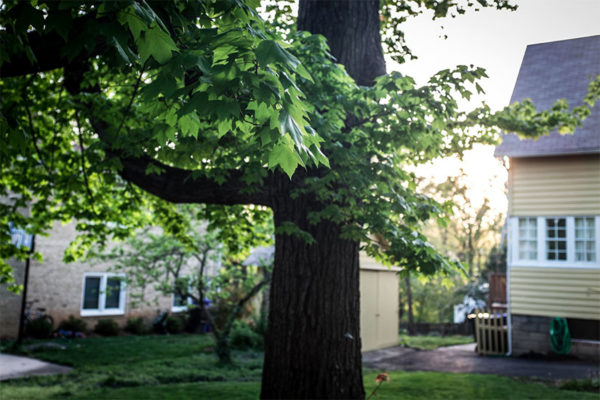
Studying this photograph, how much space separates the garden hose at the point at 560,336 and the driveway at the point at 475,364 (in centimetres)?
34

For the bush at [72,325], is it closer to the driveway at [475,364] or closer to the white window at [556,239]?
the driveway at [475,364]

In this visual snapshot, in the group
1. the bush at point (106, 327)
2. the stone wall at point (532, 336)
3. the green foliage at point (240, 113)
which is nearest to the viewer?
the green foliage at point (240, 113)

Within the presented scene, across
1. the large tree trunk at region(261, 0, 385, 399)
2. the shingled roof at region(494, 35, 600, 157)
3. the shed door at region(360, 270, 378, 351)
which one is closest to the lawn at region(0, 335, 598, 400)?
the large tree trunk at region(261, 0, 385, 399)

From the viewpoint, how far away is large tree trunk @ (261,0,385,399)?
5.64 meters

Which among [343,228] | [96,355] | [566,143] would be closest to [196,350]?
[96,355]

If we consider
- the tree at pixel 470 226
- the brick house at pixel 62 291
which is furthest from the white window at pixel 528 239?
the brick house at pixel 62 291

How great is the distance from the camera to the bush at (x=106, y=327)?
17.4 metres

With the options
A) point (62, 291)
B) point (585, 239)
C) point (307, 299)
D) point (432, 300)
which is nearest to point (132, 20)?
point (307, 299)

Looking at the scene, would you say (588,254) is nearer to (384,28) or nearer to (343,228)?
(384,28)

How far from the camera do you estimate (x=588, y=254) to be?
13.2 meters

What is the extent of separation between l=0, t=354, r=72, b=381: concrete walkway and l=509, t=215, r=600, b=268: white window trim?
12.0 metres

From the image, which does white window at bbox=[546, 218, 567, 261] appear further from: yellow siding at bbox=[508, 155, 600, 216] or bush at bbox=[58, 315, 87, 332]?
bush at bbox=[58, 315, 87, 332]

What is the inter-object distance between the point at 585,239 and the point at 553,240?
0.81 m

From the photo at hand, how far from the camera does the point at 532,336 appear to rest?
1377 cm
